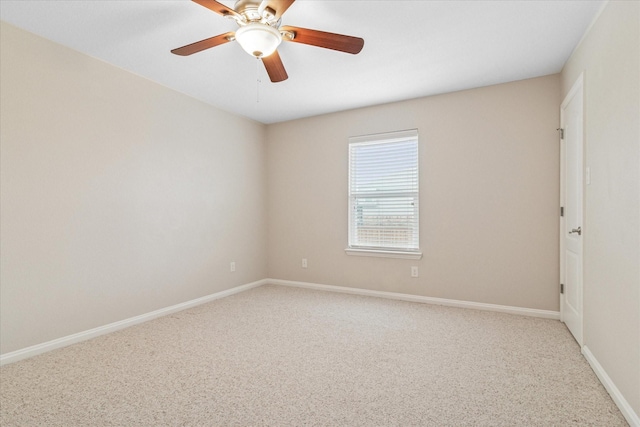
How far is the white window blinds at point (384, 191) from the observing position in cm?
408

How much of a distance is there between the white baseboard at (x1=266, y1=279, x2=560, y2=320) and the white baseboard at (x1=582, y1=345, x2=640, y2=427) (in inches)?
37.9

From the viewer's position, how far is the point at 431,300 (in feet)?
12.8

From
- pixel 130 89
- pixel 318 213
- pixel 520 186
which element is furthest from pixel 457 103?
pixel 130 89

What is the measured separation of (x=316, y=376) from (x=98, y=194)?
2453mm

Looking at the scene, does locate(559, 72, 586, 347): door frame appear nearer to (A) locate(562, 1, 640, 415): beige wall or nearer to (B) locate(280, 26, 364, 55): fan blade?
(A) locate(562, 1, 640, 415): beige wall

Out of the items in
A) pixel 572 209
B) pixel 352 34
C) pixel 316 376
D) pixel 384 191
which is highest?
pixel 352 34

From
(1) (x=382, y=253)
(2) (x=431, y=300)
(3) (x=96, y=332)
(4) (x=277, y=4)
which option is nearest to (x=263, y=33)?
(4) (x=277, y=4)

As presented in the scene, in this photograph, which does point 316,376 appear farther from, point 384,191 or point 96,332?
→ point 384,191

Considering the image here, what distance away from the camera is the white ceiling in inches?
88.5

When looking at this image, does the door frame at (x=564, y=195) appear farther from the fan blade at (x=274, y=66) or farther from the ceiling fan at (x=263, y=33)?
the fan blade at (x=274, y=66)

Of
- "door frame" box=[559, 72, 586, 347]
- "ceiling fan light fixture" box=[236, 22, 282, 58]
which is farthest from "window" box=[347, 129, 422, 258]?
"ceiling fan light fixture" box=[236, 22, 282, 58]

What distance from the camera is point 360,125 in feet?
14.4

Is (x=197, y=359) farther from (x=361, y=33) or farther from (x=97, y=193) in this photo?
(x=361, y=33)

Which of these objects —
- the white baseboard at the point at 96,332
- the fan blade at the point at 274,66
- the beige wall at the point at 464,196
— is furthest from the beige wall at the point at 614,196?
the white baseboard at the point at 96,332
